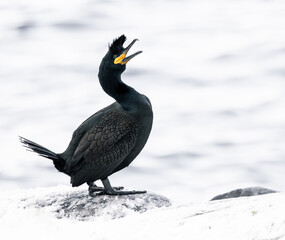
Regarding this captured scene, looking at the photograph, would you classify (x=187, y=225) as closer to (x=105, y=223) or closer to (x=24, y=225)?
(x=105, y=223)

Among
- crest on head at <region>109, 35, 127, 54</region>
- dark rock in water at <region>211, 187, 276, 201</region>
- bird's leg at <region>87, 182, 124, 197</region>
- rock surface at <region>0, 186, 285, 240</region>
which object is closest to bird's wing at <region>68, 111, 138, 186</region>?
bird's leg at <region>87, 182, 124, 197</region>

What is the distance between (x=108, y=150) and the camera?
888cm

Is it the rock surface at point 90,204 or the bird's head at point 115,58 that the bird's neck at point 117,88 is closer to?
the bird's head at point 115,58

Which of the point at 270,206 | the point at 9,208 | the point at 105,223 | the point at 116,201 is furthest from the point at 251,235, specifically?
the point at 9,208

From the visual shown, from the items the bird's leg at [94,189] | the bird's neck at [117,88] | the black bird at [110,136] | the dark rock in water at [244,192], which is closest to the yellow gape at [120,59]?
the black bird at [110,136]

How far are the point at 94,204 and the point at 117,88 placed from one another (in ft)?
4.05

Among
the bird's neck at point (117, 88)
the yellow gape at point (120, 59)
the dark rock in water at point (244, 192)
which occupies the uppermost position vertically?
the yellow gape at point (120, 59)

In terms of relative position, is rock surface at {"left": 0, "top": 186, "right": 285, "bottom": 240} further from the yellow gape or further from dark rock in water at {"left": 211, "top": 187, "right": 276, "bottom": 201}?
dark rock in water at {"left": 211, "top": 187, "right": 276, "bottom": 201}

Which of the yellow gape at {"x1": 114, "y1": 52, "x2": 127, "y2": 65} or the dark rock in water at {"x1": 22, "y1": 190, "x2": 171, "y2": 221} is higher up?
the yellow gape at {"x1": 114, "y1": 52, "x2": 127, "y2": 65}

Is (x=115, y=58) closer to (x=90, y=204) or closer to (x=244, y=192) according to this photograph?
(x=90, y=204)

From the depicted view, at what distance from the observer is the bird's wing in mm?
8859

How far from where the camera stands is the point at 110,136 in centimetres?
891

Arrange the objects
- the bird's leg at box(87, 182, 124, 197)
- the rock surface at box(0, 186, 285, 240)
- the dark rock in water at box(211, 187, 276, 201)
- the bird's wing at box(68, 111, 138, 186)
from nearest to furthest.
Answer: the rock surface at box(0, 186, 285, 240) < the bird's wing at box(68, 111, 138, 186) < the bird's leg at box(87, 182, 124, 197) < the dark rock in water at box(211, 187, 276, 201)

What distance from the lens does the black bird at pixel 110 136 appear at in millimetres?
8867
